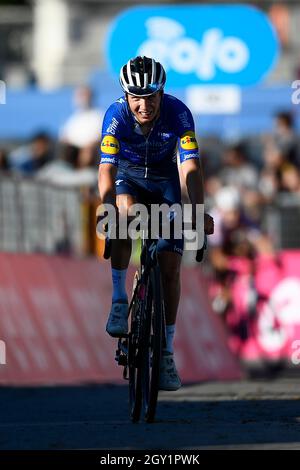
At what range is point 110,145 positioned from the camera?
844cm

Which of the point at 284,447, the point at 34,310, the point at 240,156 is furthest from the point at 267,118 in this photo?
the point at 284,447

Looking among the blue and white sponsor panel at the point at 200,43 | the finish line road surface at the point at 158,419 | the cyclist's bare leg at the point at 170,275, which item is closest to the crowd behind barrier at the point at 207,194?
the blue and white sponsor panel at the point at 200,43

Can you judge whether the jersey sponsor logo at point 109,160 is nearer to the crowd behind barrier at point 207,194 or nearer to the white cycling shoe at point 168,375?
the white cycling shoe at point 168,375

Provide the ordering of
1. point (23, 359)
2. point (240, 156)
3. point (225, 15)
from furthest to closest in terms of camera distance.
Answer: point (240, 156), point (225, 15), point (23, 359)

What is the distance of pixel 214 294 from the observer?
16375mm

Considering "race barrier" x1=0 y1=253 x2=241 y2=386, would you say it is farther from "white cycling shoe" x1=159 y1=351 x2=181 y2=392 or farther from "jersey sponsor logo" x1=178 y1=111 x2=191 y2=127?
"jersey sponsor logo" x1=178 y1=111 x2=191 y2=127

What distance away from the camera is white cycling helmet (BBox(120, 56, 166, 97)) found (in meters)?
8.30

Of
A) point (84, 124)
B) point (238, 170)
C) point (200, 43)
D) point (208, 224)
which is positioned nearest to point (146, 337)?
point (208, 224)

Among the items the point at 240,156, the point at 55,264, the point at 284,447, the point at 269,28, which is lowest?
the point at 284,447

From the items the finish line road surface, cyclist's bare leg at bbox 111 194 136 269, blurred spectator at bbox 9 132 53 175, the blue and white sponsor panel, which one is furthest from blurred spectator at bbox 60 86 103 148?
cyclist's bare leg at bbox 111 194 136 269

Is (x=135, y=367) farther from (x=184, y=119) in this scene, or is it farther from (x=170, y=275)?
(x=184, y=119)

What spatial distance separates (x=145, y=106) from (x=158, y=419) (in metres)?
1.91
